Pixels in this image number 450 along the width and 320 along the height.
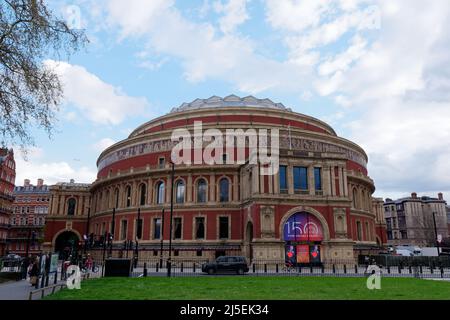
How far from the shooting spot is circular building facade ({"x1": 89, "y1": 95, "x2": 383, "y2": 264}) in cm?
3544

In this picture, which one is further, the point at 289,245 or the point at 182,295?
the point at 289,245

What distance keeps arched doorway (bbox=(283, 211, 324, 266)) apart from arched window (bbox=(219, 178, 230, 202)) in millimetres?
9611

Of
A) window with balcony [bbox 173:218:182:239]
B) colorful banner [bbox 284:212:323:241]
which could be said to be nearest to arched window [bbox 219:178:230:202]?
window with balcony [bbox 173:218:182:239]

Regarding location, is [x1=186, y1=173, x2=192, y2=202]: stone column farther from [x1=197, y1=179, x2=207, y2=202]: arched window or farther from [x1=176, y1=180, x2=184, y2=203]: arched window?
[x1=176, y1=180, x2=184, y2=203]: arched window

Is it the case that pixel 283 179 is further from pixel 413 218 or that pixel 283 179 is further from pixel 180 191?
pixel 413 218

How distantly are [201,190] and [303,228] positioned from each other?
43.7 feet

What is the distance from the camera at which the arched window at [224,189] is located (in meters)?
42.9

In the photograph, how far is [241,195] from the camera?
4138 centimetres

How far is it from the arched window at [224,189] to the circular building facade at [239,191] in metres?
0.12

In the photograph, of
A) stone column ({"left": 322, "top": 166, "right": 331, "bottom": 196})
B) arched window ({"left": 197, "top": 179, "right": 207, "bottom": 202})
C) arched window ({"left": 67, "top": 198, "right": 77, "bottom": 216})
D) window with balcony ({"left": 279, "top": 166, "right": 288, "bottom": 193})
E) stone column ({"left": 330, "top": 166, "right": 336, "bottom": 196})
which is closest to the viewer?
window with balcony ({"left": 279, "top": 166, "right": 288, "bottom": 193})
